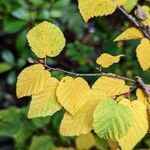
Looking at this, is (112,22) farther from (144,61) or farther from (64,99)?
(64,99)

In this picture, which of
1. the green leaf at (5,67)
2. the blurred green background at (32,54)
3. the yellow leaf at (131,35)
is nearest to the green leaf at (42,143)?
the blurred green background at (32,54)

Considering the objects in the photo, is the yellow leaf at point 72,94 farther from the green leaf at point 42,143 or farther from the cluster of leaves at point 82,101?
the green leaf at point 42,143

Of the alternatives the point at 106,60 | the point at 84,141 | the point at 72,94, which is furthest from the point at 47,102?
the point at 84,141

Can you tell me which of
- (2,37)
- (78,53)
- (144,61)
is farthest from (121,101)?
(2,37)

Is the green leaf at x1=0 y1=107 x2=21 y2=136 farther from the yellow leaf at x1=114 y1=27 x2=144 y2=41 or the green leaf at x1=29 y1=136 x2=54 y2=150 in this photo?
the yellow leaf at x1=114 y1=27 x2=144 y2=41

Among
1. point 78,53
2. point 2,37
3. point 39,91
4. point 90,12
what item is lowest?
point 2,37

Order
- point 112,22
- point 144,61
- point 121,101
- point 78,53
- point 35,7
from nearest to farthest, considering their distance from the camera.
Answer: point 121,101, point 144,61, point 78,53, point 35,7, point 112,22
